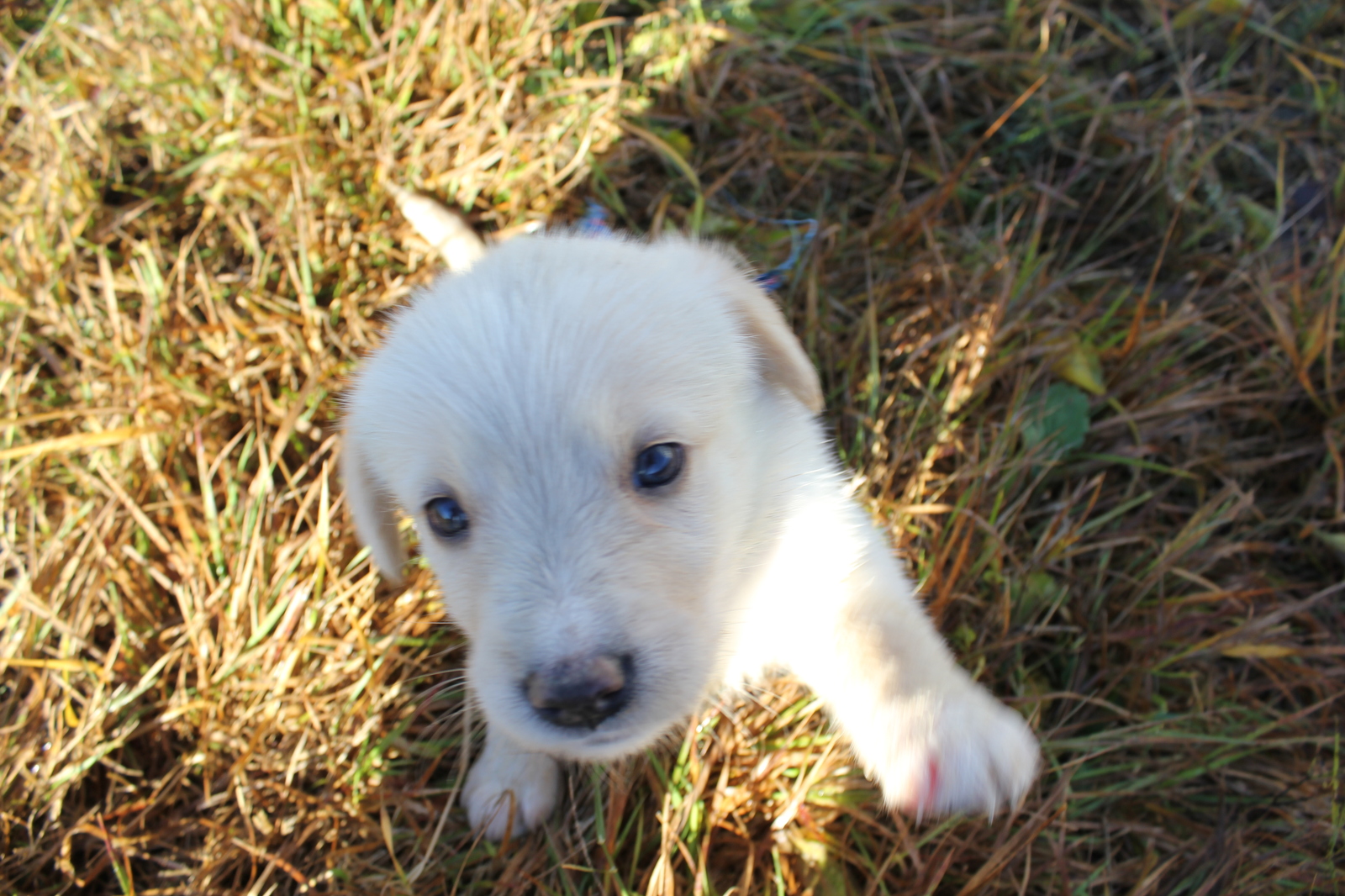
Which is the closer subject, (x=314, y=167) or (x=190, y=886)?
(x=190, y=886)

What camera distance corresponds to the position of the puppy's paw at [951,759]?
168 centimetres

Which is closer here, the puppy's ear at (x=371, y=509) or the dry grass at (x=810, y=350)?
the puppy's ear at (x=371, y=509)

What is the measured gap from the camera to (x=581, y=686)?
4.62 feet

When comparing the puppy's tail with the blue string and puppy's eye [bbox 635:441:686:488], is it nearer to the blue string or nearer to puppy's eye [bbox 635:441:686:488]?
the blue string

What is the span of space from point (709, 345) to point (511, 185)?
182cm

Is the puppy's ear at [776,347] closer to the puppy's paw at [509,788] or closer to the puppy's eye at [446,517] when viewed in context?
the puppy's eye at [446,517]

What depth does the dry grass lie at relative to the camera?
2.25 meters

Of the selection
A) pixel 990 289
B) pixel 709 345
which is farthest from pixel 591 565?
pixel 990 289

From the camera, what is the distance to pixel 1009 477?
249 cm

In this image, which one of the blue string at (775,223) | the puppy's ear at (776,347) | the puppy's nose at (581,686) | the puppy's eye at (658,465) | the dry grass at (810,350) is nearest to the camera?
the puppy's nose at (581,686)

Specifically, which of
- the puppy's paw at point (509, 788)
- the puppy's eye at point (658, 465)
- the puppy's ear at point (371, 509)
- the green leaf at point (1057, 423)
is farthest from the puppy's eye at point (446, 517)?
the green leaf at point (1057, 423)

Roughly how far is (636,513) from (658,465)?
12 centimetres

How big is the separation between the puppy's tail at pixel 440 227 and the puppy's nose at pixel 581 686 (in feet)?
6.46

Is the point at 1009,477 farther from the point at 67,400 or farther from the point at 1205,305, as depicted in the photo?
the point at 67,400
